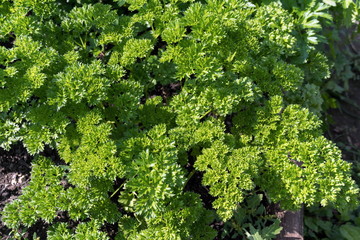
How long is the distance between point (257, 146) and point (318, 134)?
36 centimetres

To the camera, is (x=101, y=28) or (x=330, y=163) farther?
(x=101, y=28)

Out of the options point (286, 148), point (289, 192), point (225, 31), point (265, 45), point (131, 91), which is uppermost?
point (225, 31)

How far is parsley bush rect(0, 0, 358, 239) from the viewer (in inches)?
68.3

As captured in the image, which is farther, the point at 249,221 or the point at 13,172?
the point at 13,172

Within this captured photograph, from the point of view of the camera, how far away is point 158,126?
1876mm

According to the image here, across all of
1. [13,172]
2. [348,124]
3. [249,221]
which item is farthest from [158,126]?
[348,124]

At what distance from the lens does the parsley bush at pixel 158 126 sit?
1.73 metres

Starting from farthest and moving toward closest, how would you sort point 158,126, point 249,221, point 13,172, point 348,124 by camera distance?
point 348,124 → point 13,172 → point 249,221 → point 158,126

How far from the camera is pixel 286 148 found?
6.54 ft

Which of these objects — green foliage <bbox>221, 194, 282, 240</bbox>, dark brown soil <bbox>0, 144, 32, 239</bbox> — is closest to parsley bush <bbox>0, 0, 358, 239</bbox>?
green foliage <bbox>221, 194, 282, 240</bbox>

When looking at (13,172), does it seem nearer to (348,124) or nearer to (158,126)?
(158,126)

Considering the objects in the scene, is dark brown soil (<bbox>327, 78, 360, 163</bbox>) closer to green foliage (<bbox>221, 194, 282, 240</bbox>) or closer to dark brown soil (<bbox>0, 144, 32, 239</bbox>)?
green foliage (<bbox>221, 194, 282, 240</bbox>)

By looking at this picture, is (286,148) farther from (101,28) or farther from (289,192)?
(101,28)

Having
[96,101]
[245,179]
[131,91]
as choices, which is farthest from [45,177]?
[245,179]
